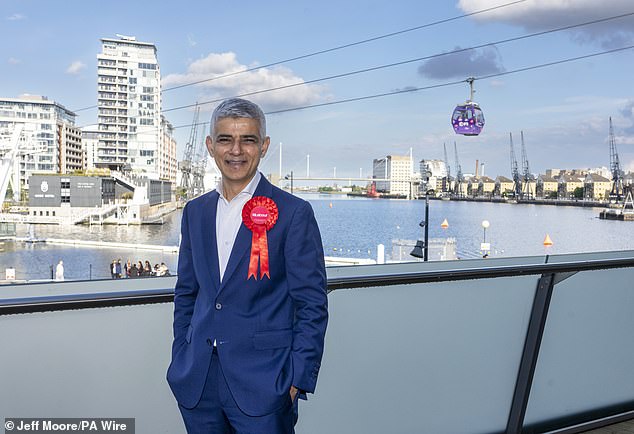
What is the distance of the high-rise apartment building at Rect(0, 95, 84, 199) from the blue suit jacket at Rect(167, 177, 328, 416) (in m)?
50.9

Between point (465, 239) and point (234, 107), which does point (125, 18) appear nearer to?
point (465, 239)

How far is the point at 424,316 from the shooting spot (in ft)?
5.49

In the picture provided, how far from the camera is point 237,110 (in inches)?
39.9

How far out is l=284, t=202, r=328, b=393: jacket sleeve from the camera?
3.10 ft

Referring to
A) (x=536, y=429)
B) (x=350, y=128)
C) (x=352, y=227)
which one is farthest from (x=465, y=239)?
(x=536, y=429)

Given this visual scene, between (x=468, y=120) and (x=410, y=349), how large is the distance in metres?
17.1

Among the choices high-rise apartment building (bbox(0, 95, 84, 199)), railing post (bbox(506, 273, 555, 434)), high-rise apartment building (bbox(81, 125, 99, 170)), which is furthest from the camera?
high-rise apartment building (bbox(81, 125, 99, 170))

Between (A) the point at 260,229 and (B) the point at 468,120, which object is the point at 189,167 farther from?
Answer: (A) the point at 260,229

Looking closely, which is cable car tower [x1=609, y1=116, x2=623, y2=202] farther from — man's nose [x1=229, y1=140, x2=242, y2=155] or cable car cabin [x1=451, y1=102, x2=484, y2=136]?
man's nose [x1=229, y1=140, x2=242, y2=155]

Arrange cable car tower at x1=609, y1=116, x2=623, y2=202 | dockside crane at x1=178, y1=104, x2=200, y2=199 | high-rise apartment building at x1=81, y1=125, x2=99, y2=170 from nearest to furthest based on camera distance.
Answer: dockside crane at x1=178, y1=104, x2=200, y2=199
high-rise apartment building at x1=81, y1=125, x2=99, y2=170
cable car tower at x1=609, y1=116, x2=623, y2=202

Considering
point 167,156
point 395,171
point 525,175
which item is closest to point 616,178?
point 525,175

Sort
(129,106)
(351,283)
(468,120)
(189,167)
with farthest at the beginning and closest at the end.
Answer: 1. (129,106)
2. (189,167)
3. (468,120)
4. (351,283)

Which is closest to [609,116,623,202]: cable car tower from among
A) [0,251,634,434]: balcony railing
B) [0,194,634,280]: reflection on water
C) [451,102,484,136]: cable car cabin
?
[0,194,634,280]: reflection on water

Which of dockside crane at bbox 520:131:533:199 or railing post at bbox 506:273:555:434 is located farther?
dockside crane at bbox 520:131:533:199
